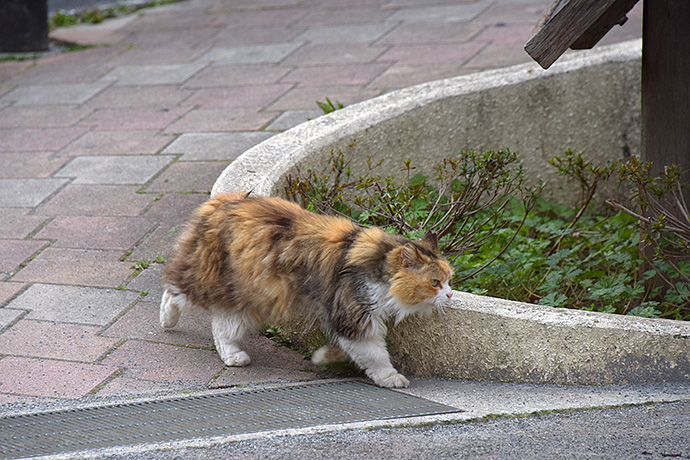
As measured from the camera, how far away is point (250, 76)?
24.2ft

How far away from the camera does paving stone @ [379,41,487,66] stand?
7.20 metres

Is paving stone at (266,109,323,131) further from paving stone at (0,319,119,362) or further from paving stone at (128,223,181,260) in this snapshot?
paving stone at (0,319,119,362)

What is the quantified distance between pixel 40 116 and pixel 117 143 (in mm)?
1187

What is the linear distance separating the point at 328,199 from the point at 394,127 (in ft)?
3.12

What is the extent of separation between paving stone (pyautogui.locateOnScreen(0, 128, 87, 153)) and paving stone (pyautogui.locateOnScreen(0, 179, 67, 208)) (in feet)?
2.03

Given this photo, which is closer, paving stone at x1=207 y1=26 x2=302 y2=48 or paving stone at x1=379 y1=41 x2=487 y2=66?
paving stone at x1=379 y1=41 x2=487 y2=66

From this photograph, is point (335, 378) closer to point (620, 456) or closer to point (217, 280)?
point (217, 280)

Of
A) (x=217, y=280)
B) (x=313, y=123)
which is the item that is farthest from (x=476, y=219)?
(x=217, y=280)

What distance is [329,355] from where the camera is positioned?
12.1ft

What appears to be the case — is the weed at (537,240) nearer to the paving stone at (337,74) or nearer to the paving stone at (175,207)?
the paving stone at (175,207)

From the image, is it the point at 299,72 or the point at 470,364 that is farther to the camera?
the point at 299,72

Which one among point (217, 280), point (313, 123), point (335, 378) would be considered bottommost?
point (335, 378)

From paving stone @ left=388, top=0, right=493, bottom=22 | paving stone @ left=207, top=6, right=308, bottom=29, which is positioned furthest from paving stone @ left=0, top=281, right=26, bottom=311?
paving stone @ left=388, top=0, right=493, bottom=22

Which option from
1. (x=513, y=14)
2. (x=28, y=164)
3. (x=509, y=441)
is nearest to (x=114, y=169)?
(x=28, y=164)
